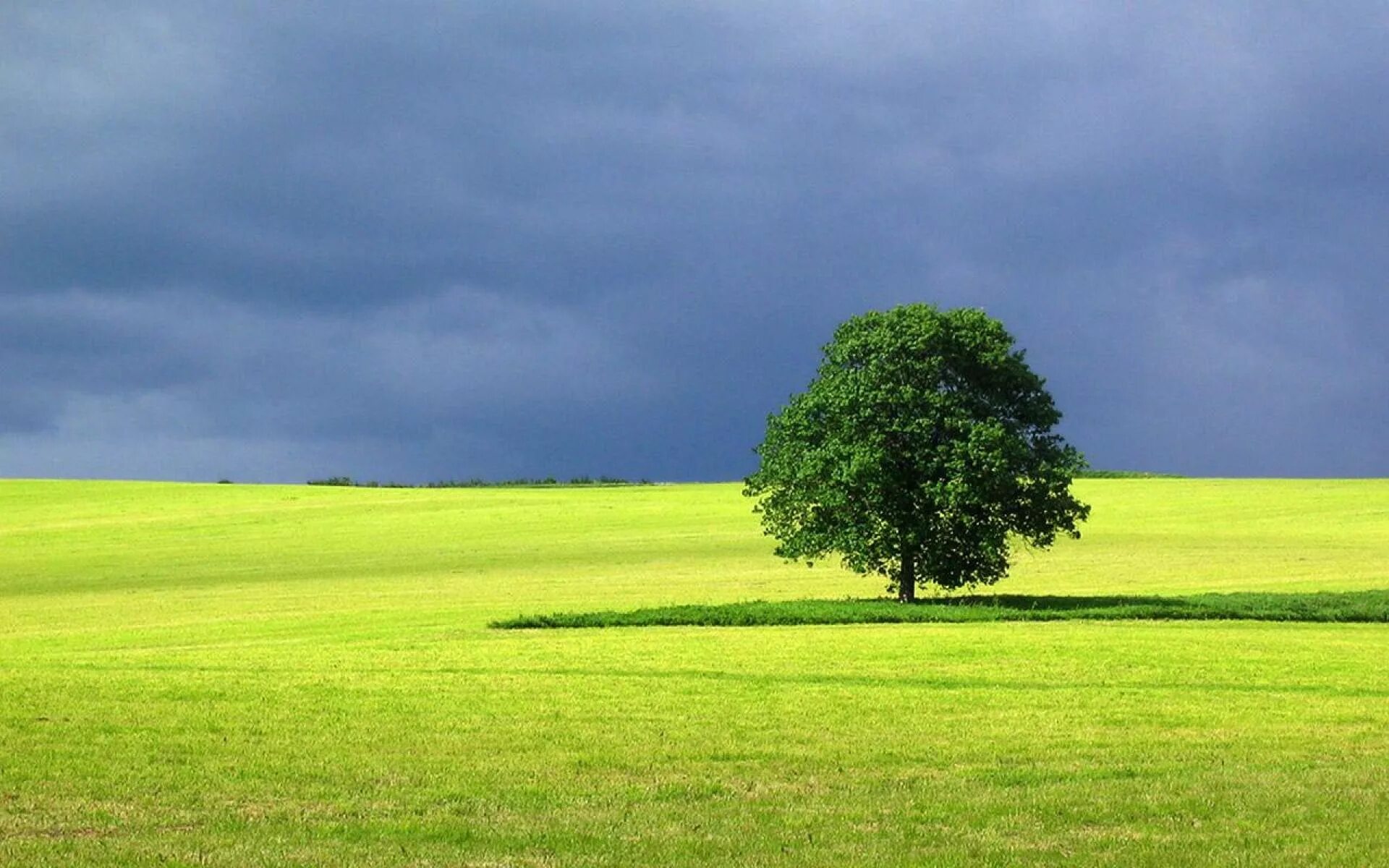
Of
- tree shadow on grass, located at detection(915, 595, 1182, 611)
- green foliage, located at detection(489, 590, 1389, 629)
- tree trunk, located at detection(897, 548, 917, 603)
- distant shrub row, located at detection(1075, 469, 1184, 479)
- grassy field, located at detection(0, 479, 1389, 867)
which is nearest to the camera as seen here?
grassy field, located at detection(0, 479, 1389, 867)

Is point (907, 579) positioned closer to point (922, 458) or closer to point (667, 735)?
point (922, 458)

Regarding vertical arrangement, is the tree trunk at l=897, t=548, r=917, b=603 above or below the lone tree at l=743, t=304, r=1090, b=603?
below

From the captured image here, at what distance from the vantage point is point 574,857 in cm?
1265

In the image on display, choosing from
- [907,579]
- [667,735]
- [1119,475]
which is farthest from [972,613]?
[1119,475]

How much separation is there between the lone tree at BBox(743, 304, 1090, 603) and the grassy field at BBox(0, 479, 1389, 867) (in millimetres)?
5520

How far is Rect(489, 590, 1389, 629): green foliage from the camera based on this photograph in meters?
41.5

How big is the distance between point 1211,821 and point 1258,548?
58249 mm

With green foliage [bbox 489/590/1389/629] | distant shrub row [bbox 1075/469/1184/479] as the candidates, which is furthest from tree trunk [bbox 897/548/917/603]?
distant shrub row [bbox 1075/469/1184/479]

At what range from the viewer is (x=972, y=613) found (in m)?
42.4

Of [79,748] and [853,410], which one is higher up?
[853,410]

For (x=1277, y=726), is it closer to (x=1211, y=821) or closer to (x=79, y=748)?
(x=1211, y=821)

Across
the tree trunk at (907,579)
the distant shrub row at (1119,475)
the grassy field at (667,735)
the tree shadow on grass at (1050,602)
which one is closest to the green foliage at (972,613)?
the tree shadow on grass at (1050,602)

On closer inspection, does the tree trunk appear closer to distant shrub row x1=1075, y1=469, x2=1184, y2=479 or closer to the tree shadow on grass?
the tree shadow on grass

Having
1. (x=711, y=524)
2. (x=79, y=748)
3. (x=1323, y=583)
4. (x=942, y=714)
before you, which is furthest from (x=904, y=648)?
(x=711, y=524)
